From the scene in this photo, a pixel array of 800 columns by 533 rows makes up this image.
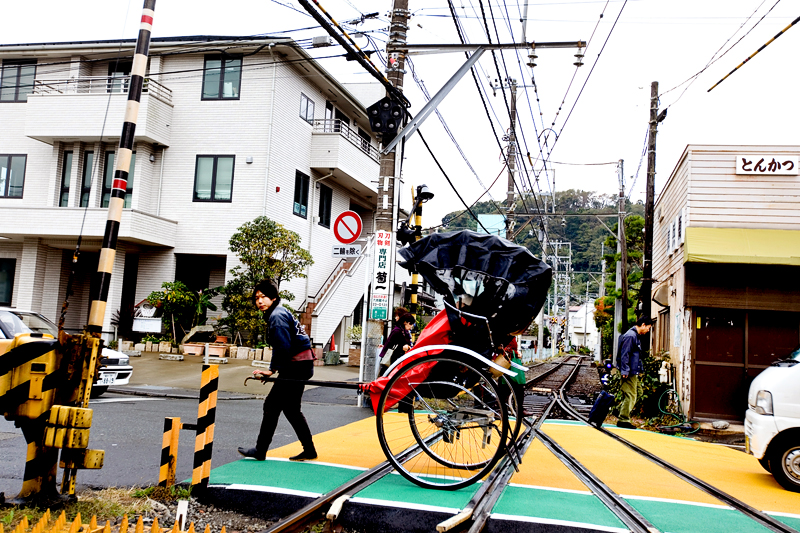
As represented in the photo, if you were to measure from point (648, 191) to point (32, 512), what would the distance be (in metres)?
17.0

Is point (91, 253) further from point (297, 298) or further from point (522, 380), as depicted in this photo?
point (522, 380)

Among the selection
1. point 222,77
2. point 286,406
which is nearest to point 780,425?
point 286,406

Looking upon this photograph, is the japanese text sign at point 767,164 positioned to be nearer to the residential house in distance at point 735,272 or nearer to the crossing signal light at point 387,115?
the residential house in distance at point 735,272

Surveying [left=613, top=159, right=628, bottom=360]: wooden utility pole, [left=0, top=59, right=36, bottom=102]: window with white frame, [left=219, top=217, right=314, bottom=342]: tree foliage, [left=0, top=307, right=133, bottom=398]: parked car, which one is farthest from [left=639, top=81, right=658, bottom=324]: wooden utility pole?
[left=0, top=59, right=36, bottom=102]: window with white frame

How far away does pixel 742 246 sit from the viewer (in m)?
12.2

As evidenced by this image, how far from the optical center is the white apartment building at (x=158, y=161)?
71.1ft

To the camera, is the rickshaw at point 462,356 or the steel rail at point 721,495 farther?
the rickshaw at point 462,356

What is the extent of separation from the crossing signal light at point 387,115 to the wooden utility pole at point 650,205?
898 cm

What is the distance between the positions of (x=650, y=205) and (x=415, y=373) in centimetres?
1453

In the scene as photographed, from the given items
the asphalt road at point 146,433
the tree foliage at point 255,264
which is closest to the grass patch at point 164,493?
Result: the asphalt road at point 146,433

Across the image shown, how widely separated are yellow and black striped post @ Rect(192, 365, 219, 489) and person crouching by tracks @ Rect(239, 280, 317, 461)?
85cm

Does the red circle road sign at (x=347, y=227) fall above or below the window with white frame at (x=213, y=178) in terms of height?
below

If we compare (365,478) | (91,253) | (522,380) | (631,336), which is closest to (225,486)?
(365,478)

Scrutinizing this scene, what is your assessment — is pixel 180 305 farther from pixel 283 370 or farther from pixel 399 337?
pixel 283 370
